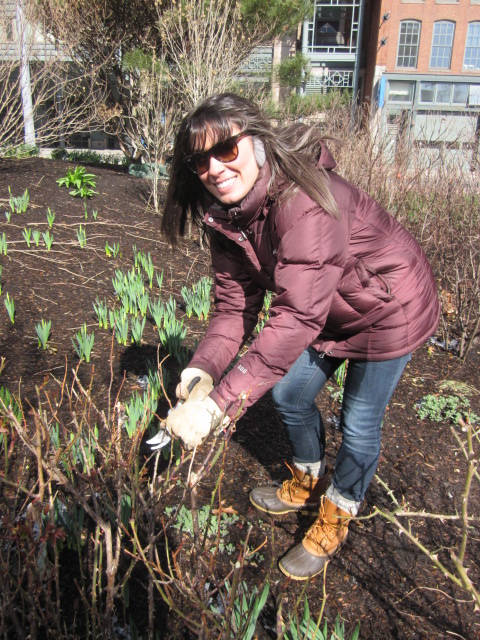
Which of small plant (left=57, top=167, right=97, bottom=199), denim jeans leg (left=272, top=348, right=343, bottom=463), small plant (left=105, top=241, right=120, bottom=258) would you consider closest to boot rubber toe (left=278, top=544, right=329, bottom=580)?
denim jeans leg (left=272, top=348, right=343, bottom=463)

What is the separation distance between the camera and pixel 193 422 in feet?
4.50

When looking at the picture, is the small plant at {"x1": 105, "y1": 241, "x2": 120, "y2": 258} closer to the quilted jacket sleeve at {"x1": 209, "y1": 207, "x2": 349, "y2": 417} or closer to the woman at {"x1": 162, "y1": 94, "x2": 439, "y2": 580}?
the woman at {"x1": 162, "y1": 94, "x2": 439, "y2": 580}

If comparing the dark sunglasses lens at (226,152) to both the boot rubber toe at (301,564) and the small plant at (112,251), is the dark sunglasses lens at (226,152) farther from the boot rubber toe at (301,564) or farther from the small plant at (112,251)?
the small plant at (112,251)

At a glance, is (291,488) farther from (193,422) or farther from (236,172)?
(236,172)

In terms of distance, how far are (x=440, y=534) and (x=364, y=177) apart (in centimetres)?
406

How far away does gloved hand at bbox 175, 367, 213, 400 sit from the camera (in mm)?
1571

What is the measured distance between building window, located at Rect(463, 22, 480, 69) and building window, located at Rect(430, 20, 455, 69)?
0.80 meters

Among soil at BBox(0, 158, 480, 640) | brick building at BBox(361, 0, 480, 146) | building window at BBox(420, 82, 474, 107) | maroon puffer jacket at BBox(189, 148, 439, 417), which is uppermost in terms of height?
brick building at BBox(361, 0, 480, 146)

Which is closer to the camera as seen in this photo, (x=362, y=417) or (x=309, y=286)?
(x=309, y=286)

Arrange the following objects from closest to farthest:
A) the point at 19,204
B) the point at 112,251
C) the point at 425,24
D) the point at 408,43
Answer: the point at 112,251
the point at 19,204
the point at 425,24
the point at 408,43

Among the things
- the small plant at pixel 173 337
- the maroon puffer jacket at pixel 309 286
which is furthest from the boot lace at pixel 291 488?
the small plant at pixel 173 337

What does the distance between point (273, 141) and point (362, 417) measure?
0.96 metres

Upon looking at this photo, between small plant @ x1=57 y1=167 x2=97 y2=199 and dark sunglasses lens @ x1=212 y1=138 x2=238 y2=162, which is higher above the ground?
dark sunglasses lens @ x1=212 y1=138 x2=238 y2=162

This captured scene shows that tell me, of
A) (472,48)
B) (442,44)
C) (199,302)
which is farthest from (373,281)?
(472,48)
